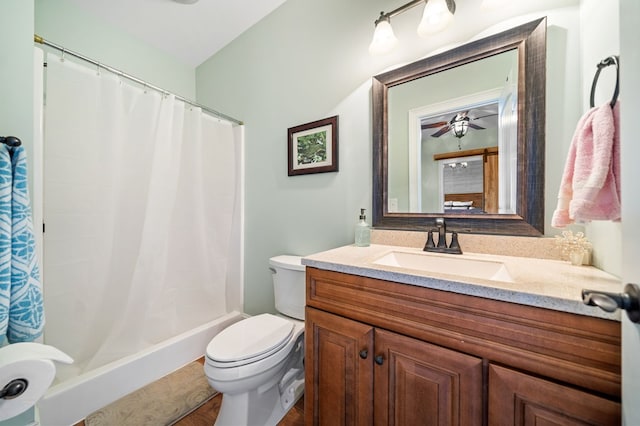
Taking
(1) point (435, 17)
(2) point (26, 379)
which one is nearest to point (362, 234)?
(1) point (435, 17)

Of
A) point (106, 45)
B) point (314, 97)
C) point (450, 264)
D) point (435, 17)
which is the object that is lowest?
point (450, 264)

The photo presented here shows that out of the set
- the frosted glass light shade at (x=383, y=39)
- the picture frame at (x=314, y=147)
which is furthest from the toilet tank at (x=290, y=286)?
the frosted glass light shade at (x=383, y=39)

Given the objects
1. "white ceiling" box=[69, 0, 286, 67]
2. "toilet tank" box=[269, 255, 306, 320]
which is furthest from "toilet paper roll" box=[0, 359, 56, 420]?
"white ceiling" box=[69, 0, 286, 67]

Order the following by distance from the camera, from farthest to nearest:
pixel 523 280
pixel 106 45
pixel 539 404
A: pixel 106 45 → pixel 523 280 → pixel 539 404

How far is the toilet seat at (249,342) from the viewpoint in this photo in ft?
3.55

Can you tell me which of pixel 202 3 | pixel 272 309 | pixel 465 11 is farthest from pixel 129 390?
pixel 465 11

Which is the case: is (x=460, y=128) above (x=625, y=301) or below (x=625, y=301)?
above

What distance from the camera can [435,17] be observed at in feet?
3.72

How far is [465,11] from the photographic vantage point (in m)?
1.14

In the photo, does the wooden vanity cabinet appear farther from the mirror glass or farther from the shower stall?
the shower stall

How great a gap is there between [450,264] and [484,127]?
2.15 feet

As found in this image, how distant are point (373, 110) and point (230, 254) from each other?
1549 millimetres

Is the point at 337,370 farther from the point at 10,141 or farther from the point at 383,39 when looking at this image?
the point at 383,39

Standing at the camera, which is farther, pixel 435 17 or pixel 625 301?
pixel 435 17
